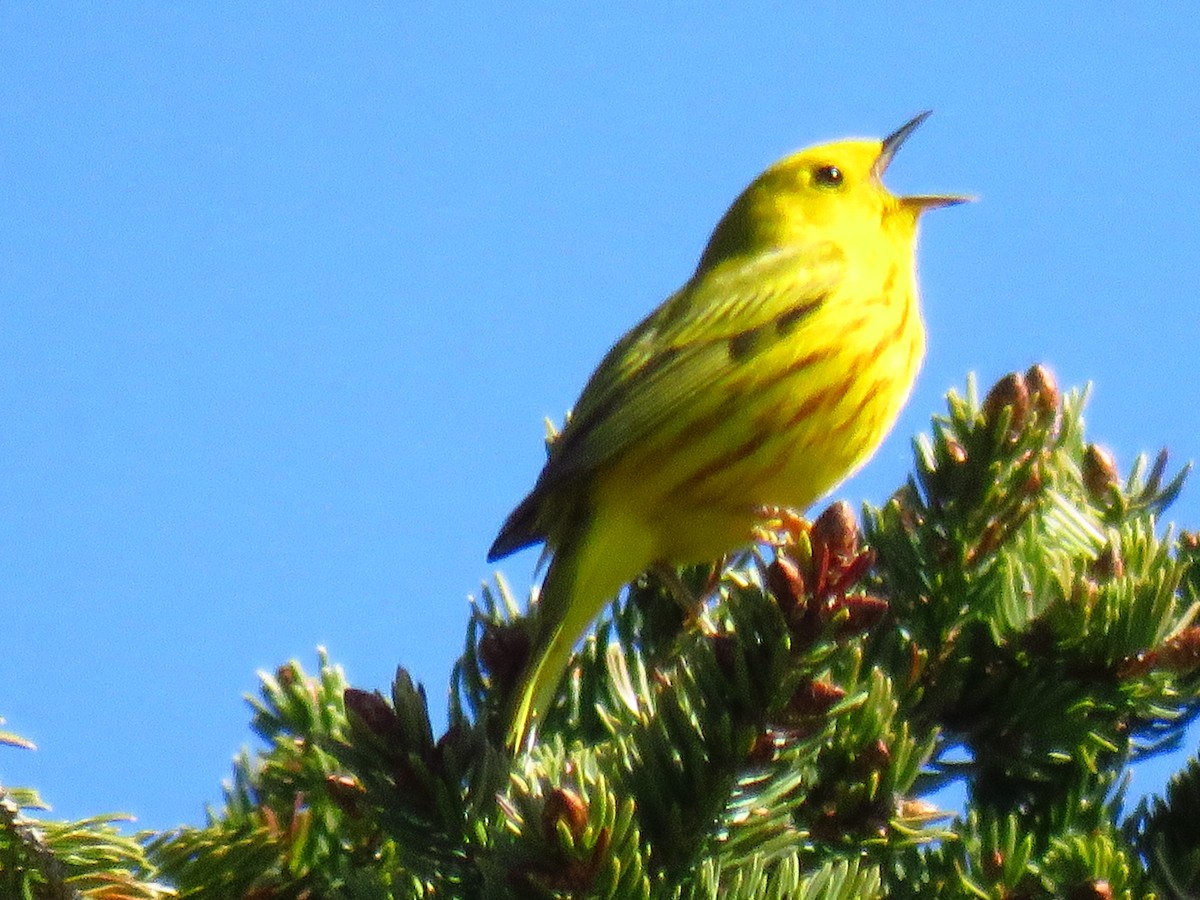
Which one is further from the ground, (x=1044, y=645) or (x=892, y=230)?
(x=892, y=230)

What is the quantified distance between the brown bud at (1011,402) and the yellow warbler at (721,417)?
0.83 metres

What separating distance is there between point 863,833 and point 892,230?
2.60 metres

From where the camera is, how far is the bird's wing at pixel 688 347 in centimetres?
333

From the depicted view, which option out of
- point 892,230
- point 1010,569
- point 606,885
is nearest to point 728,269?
point 892,230

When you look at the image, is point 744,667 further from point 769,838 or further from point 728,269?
point 728,269

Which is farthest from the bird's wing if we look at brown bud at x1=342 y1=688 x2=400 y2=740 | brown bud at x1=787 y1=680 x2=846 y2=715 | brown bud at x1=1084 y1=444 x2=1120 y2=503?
brown bud at x1=787 y1=680 x2=846 y2=715

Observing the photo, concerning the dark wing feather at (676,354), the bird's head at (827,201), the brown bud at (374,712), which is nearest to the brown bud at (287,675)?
the brown bud at (374,712)

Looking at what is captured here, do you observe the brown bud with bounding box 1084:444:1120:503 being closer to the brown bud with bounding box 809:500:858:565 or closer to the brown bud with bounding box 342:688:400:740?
the brown bud with bounding box 809:500:858:565

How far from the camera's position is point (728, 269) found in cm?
430

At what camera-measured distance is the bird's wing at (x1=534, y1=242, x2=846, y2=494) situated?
131 inches

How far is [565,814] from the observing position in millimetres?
1594

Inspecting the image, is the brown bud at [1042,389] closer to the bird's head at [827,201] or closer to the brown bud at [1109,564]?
the brown bud at [1109,564]

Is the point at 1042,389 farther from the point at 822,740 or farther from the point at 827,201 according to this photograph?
the point at 827,201

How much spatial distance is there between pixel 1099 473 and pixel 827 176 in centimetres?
205
